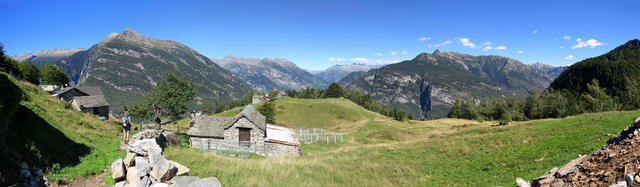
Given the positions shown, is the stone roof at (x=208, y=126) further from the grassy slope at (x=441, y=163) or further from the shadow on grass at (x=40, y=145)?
the shadow on grass at (x=40, y=145)

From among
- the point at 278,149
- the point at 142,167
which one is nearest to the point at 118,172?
the point at 142,167

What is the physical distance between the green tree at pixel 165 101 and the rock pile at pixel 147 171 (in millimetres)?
33910

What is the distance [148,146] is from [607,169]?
767 inches

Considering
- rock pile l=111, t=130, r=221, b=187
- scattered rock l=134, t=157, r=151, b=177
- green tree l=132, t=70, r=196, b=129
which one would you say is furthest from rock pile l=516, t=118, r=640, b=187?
green tree l=132, t=70, r=196, b=129

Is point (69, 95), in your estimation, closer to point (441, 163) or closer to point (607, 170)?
→ point (441, 163)

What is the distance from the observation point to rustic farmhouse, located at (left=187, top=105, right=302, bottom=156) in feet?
123

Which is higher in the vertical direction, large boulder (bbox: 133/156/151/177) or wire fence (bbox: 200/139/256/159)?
large boulder (bbox: 133/156/151/177)

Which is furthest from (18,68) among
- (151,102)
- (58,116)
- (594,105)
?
(594,105)

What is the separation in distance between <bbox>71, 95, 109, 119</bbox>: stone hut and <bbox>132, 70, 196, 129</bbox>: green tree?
18414 millimetres

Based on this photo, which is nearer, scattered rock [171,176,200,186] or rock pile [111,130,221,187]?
rock pile [111,130,221,187]

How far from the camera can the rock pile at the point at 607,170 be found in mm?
8734

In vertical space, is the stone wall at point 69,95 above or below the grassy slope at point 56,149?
above

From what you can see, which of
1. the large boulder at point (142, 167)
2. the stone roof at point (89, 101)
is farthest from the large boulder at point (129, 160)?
the stone roof at point (89, 101)

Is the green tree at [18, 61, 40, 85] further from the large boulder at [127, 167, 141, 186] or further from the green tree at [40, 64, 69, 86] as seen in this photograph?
the large boulder at [127, 167, 141, 186]
